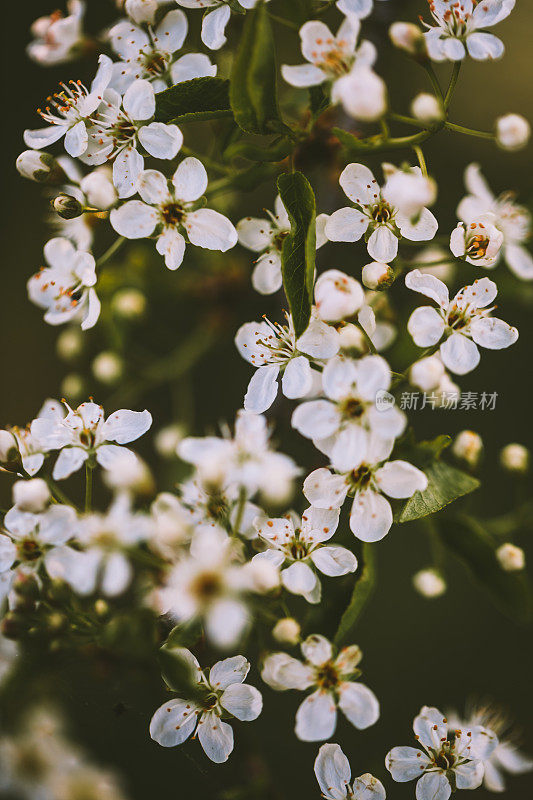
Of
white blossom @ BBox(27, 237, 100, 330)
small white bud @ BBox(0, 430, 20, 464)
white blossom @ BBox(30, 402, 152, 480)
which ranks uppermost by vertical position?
white blossom @ BBox(27, 237, 100, 330)

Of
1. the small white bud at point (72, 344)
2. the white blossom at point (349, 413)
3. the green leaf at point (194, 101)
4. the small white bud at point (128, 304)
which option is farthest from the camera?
the small white bud at point (72, 344)

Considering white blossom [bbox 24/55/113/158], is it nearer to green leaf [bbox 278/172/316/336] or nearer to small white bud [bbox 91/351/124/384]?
green leaf [bbox 278/172/316/336]

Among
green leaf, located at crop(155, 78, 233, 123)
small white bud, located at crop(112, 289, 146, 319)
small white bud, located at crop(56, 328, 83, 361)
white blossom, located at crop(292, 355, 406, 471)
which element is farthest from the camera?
small white bud, located at crop(56, 328, 83, 361)

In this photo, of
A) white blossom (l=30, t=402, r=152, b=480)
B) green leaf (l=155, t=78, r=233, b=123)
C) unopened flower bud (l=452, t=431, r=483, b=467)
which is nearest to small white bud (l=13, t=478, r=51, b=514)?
white blossom (l=30, t=402, r=152, b=480)

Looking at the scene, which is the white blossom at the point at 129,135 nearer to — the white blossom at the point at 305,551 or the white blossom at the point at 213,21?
the white blossom at the point at 213,21

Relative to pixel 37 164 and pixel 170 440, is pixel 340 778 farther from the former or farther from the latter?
pixel 37 164

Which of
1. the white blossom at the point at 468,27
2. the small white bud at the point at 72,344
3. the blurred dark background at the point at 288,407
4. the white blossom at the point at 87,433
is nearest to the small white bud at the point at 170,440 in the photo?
the blurred dark background at the point at 288,407

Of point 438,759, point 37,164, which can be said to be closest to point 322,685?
point 438,759

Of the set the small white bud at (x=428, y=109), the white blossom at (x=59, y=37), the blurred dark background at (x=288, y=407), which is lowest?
the blurred dark background at (x=288, y=407)

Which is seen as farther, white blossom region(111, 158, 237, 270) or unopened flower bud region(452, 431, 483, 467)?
unopened flower bud region(452, 431, 483, 467)
